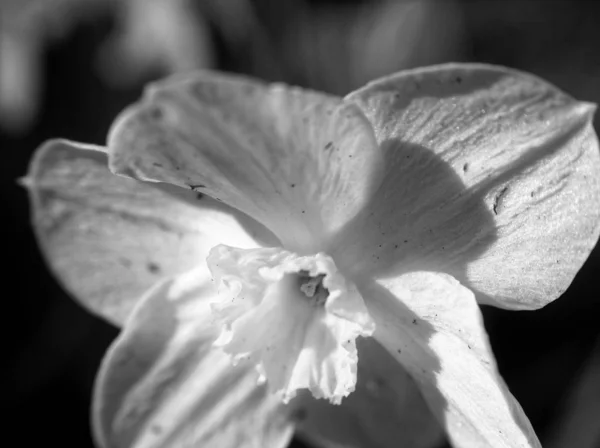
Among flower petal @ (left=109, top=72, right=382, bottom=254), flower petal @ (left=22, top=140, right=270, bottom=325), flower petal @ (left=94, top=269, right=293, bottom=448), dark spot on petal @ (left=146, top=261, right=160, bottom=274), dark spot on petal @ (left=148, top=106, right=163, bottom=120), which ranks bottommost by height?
flower petal @ (left=94, top=269, right=293, bottom=448)

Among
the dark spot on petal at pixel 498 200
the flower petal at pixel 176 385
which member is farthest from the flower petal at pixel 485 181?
the flower petal at pixel 176 385

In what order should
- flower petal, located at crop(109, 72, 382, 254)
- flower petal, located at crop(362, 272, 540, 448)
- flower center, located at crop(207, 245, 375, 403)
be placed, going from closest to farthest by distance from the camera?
flower petal, located at crop(109, 72, 382, 254), flower petal, located at crop(362, 272, 540, 448), flower center, located at crop(207, 245, 375, 403)

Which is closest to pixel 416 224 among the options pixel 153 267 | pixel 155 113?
pixel 155 113

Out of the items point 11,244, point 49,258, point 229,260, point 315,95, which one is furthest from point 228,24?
point 315,95

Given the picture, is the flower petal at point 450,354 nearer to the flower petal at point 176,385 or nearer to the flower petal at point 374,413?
the flower petal at point 374,413

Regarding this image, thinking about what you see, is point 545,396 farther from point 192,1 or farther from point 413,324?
point 192,1

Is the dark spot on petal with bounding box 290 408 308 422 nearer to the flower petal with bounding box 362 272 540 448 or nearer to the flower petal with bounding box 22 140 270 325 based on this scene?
the flower petal with bounding box 362 272 540 448

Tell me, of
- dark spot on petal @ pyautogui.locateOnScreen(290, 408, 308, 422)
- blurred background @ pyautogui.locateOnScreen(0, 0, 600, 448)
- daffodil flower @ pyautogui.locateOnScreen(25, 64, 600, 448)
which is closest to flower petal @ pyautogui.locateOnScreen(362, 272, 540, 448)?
daffodil flower @ pyautogui.locateOnScreen(25, 64, 600, 448)

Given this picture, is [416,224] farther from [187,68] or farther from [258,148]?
[187,68]
